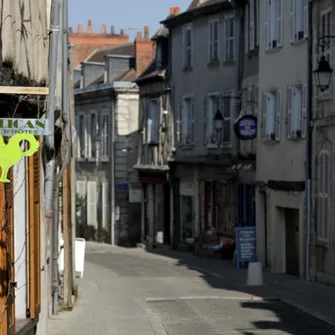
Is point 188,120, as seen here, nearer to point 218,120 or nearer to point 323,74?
point 218,120

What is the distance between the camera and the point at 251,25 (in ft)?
106

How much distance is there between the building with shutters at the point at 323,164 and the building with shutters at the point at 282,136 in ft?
2.41

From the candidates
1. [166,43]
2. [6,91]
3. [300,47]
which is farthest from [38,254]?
[166,43]

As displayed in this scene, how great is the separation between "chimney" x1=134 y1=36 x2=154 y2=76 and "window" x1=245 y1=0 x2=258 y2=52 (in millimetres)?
14222

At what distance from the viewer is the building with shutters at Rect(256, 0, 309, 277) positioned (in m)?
26.7

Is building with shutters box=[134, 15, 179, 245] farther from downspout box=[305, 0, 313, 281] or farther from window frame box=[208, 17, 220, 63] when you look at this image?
downspout box=[305, 0, 313, 281]

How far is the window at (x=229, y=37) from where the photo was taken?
3491 cm

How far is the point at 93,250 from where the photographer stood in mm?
42531

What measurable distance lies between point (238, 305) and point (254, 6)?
13862 millimetres

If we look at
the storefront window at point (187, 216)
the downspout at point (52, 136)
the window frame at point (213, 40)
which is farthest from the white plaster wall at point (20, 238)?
the storefront window at point (187, 216)

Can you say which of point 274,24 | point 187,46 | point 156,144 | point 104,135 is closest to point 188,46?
point 187,46

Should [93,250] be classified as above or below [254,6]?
below

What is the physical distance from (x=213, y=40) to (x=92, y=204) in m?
14.9

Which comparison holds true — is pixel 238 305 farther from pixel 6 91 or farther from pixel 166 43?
pixel 166 43
